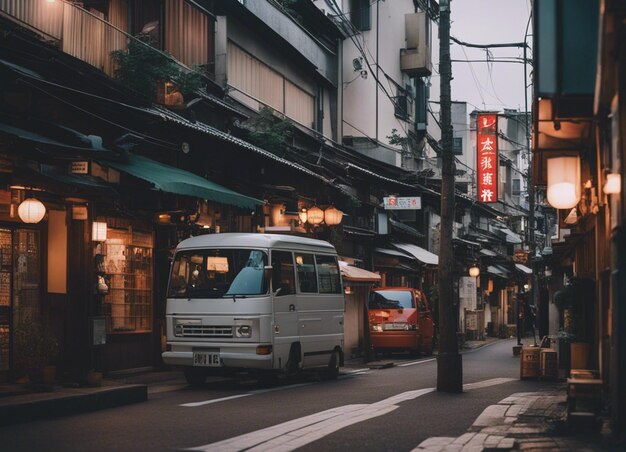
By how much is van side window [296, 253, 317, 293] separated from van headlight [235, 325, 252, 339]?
2.28 m

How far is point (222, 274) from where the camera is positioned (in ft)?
60.2

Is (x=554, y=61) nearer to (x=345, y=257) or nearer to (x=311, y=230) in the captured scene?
(x=311, y=230)

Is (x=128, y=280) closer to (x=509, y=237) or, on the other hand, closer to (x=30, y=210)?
(x=30, y=210)

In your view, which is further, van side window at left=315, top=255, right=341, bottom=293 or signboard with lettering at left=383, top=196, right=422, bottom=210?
signboard with lettering at left=383, top=196, right=422, bottom=210

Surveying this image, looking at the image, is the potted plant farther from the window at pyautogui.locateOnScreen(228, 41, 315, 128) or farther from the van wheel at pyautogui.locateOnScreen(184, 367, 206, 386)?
the window at pyautogui.locateOnScreen(228, 41, 315, 128)

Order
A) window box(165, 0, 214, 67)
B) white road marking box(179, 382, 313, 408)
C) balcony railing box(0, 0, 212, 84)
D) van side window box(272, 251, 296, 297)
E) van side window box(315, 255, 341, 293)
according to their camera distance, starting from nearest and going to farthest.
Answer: white road marking box(179, 382, 313, 408), balcony railing box(0, 0, 212, 84), van side window box(272, 251, 296, 297), van side window box(315, 255, 341, 293), window box(165, 0, 214, 67)

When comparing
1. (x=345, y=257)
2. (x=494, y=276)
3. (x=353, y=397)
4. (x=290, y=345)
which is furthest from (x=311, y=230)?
(x=494, y=276)

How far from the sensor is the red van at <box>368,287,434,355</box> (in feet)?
105

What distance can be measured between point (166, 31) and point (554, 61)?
14629 mm

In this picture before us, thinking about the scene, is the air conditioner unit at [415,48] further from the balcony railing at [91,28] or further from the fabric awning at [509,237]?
the balcony railing at [91,28]

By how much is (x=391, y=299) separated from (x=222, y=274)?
15.3m

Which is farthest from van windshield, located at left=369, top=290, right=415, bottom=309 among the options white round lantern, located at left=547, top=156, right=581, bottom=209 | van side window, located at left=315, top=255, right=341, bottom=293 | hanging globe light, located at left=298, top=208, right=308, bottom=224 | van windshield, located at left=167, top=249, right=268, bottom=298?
white round lantern, located at left=547, top=156, right=581, bottom=209

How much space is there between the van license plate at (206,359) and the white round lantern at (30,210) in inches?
161

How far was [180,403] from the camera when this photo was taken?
1538cm
